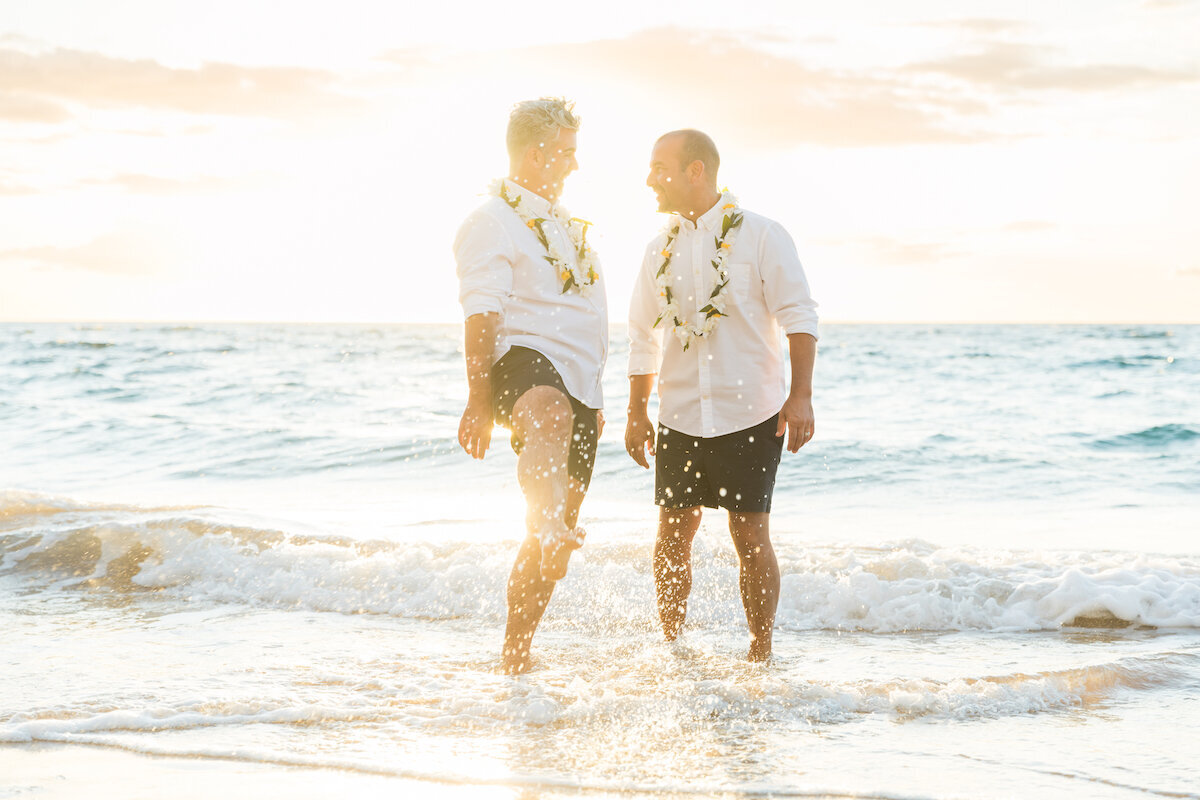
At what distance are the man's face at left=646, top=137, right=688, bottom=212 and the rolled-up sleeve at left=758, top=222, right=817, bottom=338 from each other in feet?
1.39

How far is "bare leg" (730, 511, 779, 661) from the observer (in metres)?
4.29

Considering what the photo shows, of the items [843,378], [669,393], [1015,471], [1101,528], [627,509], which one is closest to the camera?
[669,393]

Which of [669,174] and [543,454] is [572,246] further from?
[543,454]

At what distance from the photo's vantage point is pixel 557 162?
4008mm

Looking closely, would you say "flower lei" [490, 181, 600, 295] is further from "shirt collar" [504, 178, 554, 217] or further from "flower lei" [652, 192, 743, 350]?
"flower lei" [652, 192, 743, 350]

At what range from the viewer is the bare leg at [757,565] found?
4.29 m

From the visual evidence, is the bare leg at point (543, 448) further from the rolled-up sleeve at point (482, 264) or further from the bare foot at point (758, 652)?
the bare foot at point (758, 652)

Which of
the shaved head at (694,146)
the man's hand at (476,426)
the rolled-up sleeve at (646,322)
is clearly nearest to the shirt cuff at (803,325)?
the rolled-up sleeve at (646,322)

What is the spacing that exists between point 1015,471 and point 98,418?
1503cm

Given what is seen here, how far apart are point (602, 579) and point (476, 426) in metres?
2.84

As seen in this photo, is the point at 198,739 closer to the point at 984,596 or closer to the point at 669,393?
the point at 669,393

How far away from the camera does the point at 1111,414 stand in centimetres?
1789

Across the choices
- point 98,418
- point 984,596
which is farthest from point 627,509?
point 98,418

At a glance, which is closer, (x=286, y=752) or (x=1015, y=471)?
(x=286, y=752)
